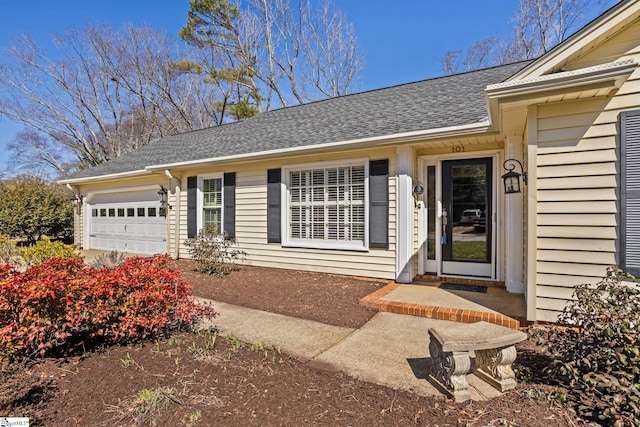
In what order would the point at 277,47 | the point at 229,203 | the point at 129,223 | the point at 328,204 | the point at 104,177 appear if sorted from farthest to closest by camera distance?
the point at 277,47
the point at 129,223
the point at 104,177
the point at 229,203
the point at 328,204

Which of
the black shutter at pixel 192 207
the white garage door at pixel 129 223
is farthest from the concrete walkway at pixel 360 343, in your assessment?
the white garage door at pixel 129 223

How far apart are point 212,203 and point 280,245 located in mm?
2389

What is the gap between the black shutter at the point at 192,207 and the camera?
27.8 feet

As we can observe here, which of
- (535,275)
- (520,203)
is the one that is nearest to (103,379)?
(535,275)

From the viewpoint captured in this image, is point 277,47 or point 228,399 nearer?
point 228,399

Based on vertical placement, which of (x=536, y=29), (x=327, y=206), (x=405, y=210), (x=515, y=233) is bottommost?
(x=515, y=233)

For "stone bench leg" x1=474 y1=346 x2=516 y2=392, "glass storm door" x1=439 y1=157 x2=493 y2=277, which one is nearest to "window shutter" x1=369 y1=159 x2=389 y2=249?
"glass storm door" x1=439 y1=157 x2=493 y2=277

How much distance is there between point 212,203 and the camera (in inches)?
331

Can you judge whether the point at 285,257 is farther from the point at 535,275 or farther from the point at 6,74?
the point at 6,74

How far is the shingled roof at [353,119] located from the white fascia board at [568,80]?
159 centimetres

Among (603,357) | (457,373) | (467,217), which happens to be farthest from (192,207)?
(603,357)

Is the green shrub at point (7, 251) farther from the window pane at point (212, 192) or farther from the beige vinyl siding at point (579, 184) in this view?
the beige vinyl siding at point (579, 184)

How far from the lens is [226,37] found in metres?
17.5

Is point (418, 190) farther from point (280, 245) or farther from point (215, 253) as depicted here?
point (215, 253)
